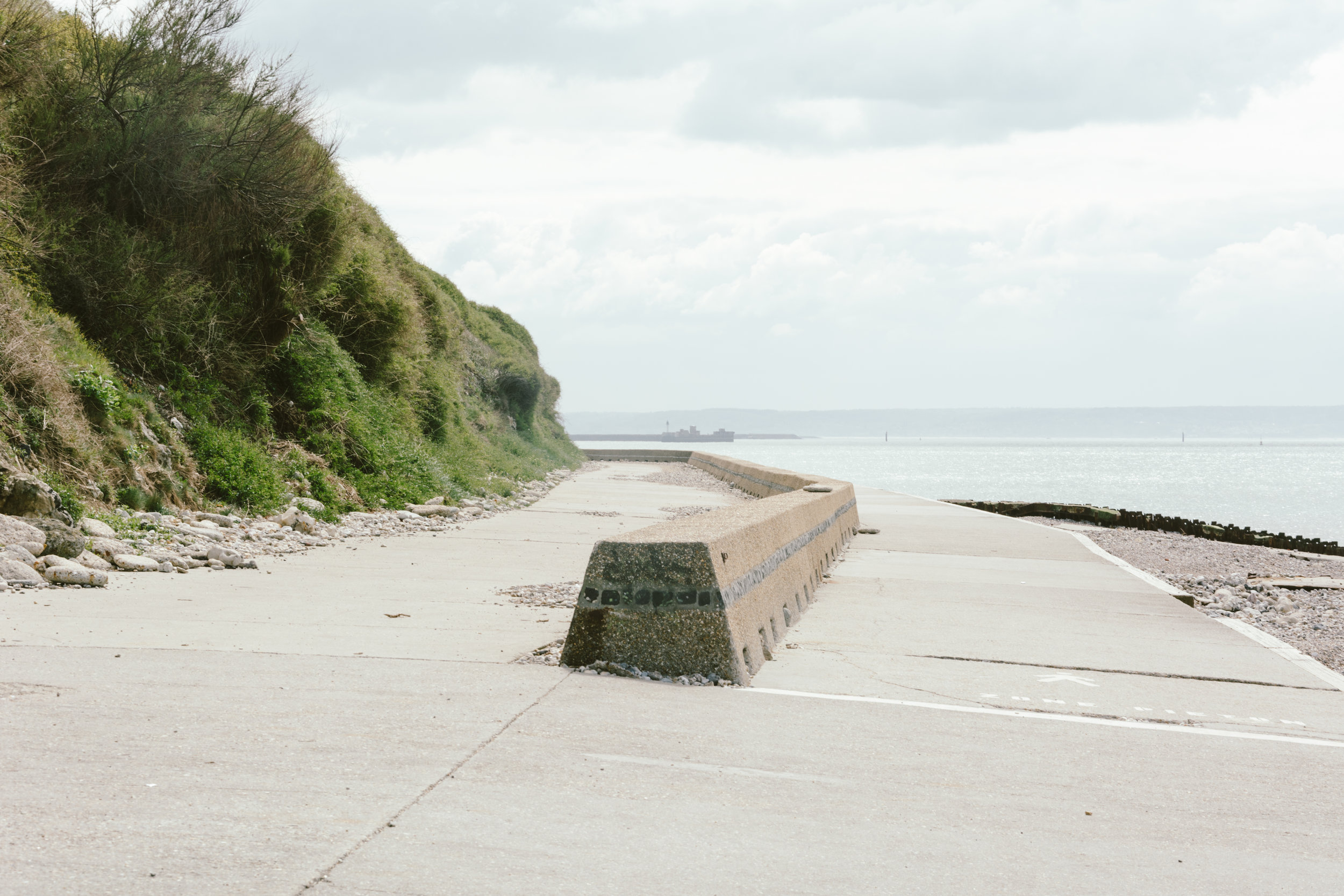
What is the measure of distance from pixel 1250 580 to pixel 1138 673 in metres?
11.0

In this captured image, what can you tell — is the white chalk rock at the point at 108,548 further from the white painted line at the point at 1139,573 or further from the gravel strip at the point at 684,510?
the gravel strip at the point at 684,510

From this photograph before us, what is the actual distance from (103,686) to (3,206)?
9572 millimetres

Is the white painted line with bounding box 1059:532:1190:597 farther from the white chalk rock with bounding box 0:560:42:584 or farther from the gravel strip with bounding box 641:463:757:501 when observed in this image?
the white chalk rock with bounding box 0:560:42:584

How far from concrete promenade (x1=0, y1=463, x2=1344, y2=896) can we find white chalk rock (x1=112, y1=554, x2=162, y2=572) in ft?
1.57

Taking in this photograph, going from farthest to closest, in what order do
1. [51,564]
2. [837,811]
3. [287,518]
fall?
[287,518] → [51,564] → [837,811]

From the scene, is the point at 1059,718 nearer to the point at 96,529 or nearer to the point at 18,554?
the point at 18,554

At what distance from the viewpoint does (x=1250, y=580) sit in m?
17.0

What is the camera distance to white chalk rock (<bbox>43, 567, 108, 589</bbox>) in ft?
26.6

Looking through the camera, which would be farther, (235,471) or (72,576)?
(235,471)

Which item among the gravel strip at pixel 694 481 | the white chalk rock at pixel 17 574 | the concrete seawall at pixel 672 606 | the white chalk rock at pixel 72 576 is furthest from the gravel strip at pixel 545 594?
the gravel strip at pixel 694 481

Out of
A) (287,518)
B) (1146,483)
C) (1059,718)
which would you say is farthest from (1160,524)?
(1146,483)

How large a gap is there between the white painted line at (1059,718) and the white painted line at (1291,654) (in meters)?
2.12

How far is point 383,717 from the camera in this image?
496 cm

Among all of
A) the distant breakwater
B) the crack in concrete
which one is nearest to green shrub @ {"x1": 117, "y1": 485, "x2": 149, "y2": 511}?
the crack in concrete
